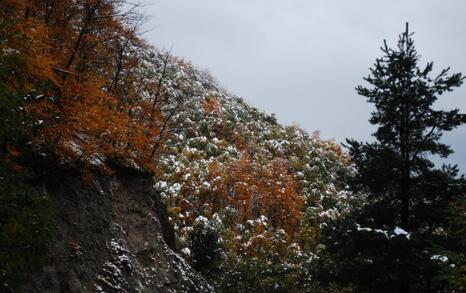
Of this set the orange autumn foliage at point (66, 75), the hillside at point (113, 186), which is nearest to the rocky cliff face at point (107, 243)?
the hillside at point (113, 186)

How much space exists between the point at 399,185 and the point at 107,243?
8864 mm

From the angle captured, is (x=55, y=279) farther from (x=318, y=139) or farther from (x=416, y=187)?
(x=318, y=139)

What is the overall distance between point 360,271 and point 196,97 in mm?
35559

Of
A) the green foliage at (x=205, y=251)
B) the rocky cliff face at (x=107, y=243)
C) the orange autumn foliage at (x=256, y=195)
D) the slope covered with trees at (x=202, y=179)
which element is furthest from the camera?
the orange autumn foliage at (x=256, y=195)

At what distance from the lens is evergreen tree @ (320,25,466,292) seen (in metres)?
12.7

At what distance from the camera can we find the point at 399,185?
45.0 ft

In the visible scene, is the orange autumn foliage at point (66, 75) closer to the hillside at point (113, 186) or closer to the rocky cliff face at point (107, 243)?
the hillside at point (113, 186)

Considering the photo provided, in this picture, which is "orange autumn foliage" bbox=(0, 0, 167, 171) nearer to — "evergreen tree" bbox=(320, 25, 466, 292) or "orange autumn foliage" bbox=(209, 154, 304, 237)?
"evergreen tree" bbox=(320, 25, 466, 292)

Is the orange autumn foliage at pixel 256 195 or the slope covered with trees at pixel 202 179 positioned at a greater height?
the orange autumn foliage at pixel 256 195

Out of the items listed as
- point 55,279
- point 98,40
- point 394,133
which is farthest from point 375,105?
point 55,279

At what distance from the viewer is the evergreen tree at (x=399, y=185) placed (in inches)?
499

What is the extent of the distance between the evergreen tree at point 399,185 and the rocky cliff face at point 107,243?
5.91m

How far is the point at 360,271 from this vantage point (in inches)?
521

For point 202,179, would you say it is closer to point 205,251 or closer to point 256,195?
point 256,195
